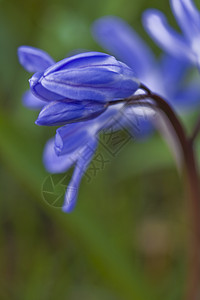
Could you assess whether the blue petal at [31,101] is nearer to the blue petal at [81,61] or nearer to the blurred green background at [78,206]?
the blurred green background at [78,206]

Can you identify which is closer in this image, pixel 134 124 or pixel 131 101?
pixel 131 101

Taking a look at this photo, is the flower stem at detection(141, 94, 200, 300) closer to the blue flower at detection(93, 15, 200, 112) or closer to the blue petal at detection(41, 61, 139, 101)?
the blue petal at detection(41, 61, 139, 101)

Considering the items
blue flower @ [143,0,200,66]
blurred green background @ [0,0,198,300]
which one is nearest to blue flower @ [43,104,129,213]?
blue flower @ [143,0,200,66]

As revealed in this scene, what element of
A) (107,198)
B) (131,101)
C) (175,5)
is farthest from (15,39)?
(131,101)

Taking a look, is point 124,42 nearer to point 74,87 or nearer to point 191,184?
point 191,184

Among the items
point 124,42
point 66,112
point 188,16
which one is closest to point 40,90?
point 66,112

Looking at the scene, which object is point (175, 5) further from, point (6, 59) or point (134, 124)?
point (6, 59)
